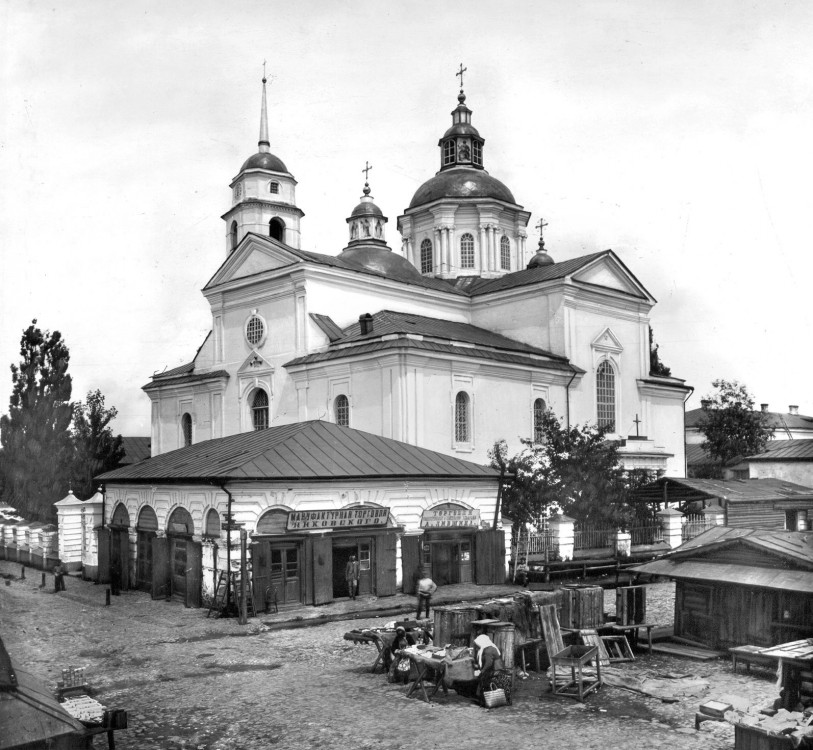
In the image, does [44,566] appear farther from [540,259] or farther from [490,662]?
[540,259]

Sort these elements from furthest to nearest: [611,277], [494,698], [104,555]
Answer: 1. [611,277]
2. [104,555]
3. [494,698]

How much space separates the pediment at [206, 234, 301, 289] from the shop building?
42.2 ft

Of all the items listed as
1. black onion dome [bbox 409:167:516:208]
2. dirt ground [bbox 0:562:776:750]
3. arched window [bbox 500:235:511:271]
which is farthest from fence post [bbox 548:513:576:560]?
black onion dome [bbox 409:167:516:208]

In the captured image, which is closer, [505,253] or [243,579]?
[243,579]

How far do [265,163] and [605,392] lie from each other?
2199 cm

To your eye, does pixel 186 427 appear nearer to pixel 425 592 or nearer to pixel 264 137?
pixel 264 137

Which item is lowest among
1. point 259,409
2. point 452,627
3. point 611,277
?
point 452,627

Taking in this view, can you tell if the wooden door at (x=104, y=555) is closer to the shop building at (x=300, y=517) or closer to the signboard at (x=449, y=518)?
the shop building at (x=300, y=517)

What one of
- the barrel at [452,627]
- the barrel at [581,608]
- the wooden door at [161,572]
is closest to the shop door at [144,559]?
the wooden door at [161,572]

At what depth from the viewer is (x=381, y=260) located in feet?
148

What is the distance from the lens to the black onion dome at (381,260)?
1758 inches

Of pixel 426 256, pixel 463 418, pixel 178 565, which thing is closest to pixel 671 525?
pixel 463 418

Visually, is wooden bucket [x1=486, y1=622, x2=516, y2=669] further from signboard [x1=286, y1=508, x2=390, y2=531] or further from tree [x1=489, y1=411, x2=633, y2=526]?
tree [x1=489, y1=411, x2=633, y2=526]

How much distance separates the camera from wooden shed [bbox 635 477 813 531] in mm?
31203
